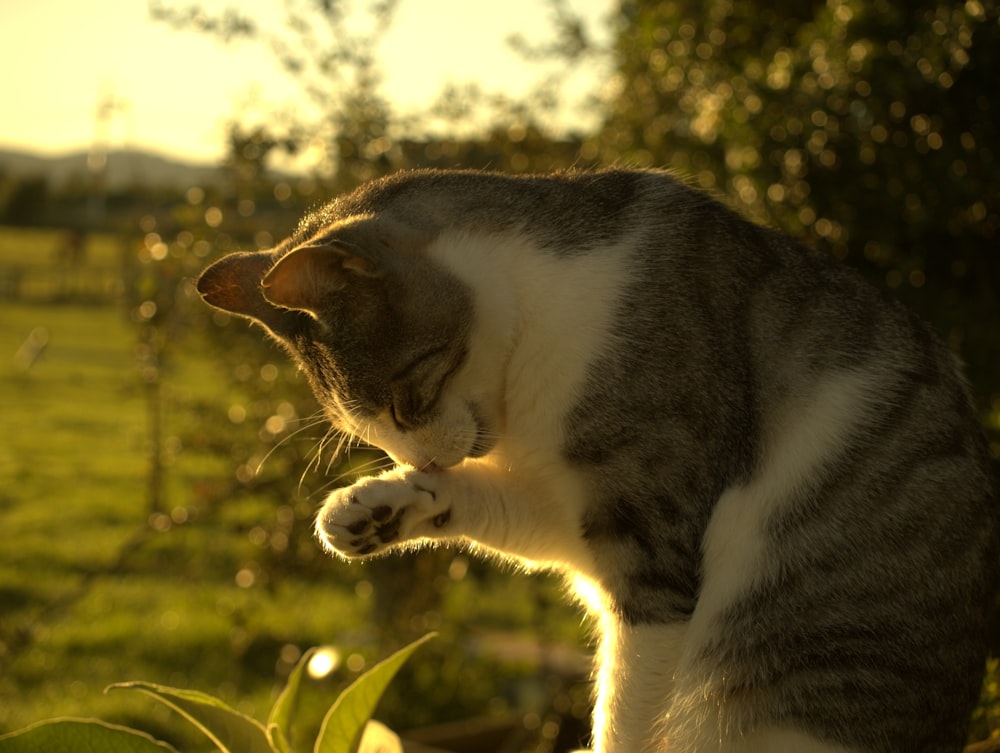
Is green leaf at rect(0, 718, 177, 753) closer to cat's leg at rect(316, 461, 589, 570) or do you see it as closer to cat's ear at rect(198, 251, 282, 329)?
cat's leg at rect(316, 461, 589, 570)

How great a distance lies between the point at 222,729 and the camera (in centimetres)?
209

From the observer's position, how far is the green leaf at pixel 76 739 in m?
1.95

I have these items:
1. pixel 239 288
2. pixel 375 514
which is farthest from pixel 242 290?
pixel 375 514

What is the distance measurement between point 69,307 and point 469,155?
54.6ft

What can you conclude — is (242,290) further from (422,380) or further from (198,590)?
(198,590)

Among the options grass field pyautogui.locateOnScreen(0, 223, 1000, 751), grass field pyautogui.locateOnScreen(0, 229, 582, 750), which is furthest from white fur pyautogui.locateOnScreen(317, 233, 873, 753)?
grass field pyautogui.locateOnScreen(0, 229, 582, 750)

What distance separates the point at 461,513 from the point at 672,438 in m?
0.58

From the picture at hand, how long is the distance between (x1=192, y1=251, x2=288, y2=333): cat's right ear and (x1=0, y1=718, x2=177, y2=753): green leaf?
36.2 inches

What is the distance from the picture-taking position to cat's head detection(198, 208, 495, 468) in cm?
221

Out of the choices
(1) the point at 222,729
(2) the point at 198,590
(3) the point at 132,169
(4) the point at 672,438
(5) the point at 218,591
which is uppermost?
(4) the point at 672,438

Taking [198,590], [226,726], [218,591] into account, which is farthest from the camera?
[218,591]

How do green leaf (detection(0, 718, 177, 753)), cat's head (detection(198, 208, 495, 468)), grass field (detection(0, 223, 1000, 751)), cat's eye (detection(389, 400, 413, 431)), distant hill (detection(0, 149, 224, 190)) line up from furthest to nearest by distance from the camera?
distant hill (detection(0, 149, 224, 190))
grass field (detection(0, 223, 1000, 751))
cat's eye (detection(389, 400, 413, 431))
cat's head (detection(198, 208, 495, 468))
green leaf (detection(0, 718, 177, 753))

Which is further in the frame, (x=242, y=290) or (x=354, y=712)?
(x=242, y=290)

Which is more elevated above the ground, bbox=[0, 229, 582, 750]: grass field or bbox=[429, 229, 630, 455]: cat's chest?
bbox=[429, 229, 630, 455]: cat's chest
